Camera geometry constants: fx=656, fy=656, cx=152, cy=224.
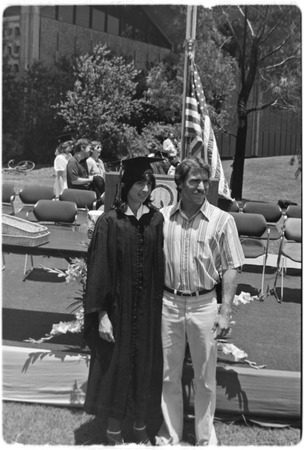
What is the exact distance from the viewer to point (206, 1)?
555 centimetres

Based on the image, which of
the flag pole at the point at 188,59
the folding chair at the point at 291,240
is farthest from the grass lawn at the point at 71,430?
the folding chair at the point at 291,240

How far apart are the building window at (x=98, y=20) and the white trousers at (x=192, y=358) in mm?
29139

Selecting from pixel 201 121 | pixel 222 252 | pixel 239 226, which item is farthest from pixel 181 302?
pixel 239 226

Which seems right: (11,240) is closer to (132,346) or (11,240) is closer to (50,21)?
(132,346)

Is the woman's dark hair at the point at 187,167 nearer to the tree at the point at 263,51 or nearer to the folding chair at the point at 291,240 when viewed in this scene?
the folding chair at the point at 291,240

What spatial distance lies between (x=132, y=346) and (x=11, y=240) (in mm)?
2081

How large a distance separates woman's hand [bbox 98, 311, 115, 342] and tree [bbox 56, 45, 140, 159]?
22.0 metres

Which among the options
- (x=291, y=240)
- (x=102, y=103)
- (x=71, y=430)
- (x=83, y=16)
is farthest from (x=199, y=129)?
(x=83, y=16)

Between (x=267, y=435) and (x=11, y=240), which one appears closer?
(x=267, y=435)

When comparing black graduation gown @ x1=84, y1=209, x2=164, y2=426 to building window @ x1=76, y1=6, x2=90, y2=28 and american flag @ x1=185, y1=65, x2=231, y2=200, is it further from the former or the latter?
building window @ x1=76, y1=6, x2=90, y2=28

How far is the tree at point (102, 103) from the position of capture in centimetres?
2531

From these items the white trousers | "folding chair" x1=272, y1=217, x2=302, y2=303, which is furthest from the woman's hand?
"folding chair" x1=272, y1=217, x2=302, y2=303

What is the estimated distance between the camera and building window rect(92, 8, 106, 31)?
31000 millimetres

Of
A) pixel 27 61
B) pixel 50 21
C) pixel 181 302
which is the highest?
pixel 50 21
